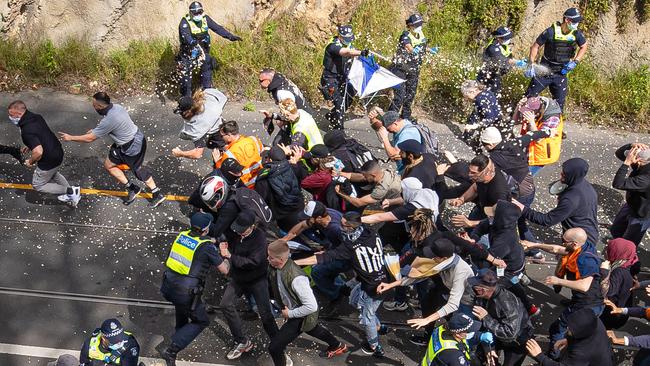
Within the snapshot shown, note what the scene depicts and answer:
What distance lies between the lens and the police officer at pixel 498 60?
10.5 metres

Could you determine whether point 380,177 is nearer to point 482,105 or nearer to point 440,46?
point 482,105

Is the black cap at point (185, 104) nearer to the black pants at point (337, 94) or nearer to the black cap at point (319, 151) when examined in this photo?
the black cap at point (319, 151)

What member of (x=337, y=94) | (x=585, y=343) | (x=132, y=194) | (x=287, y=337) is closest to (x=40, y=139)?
(x=132, y=194)

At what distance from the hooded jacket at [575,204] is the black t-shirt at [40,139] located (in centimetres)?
567

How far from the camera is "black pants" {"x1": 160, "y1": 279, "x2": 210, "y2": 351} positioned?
6.86 m

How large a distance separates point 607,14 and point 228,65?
6.21 metres

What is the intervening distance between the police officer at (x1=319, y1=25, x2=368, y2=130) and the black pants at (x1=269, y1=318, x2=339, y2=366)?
428 centimetres

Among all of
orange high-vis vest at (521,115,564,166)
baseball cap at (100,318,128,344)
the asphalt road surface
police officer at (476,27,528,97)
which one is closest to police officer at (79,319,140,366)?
baseball cap at (100,318,128,344)

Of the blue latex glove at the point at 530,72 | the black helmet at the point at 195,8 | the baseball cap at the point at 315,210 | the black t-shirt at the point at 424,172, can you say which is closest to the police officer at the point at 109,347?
the baseball cap at the point at 315,210

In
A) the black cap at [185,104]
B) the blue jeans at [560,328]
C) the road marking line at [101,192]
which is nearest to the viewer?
the blue jeans at [560,328]

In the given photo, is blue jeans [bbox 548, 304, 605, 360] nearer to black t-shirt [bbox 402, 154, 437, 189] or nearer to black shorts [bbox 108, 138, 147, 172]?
black t-shirt [bbox 402, 154, 437, 189]

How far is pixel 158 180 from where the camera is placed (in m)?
9.95

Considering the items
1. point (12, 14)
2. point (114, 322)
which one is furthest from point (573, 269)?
point (12, 14)

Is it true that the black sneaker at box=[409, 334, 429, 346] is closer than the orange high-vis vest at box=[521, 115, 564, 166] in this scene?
Yes
